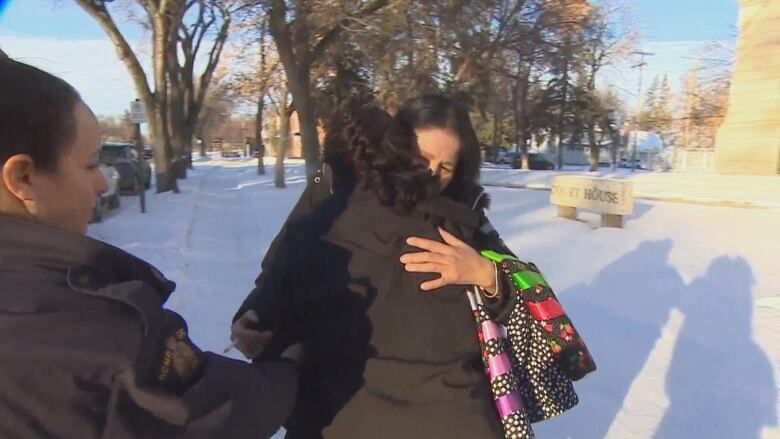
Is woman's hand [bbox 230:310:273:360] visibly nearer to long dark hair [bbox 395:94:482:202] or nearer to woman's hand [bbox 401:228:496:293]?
woman's hand [bbox 401:228:496:293]

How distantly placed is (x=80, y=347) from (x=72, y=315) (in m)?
0.05

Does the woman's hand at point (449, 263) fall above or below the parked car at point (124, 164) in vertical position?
above

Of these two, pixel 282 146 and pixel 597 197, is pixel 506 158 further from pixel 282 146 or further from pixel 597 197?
pixel 597 197

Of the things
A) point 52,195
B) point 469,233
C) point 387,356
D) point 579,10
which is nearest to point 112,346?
point 52,195

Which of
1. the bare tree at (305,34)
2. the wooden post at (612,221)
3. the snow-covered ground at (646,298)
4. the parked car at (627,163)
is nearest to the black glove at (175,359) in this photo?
the snow-covered ground at (646,298)

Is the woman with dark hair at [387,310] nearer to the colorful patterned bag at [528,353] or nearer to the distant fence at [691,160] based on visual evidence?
the colorful patterned bag at [528,353]

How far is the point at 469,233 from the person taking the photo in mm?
1829

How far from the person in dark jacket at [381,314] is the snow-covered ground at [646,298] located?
270cm

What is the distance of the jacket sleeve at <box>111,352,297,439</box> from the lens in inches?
39.8

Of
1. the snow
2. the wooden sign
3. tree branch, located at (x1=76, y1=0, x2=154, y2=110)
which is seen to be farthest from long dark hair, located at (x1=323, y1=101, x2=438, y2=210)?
the snow

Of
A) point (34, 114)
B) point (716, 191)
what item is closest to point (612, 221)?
point (716, 191)

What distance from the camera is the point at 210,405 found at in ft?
3.68

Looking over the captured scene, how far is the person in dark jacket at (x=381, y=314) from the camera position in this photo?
1.63m

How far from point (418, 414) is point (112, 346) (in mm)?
830
